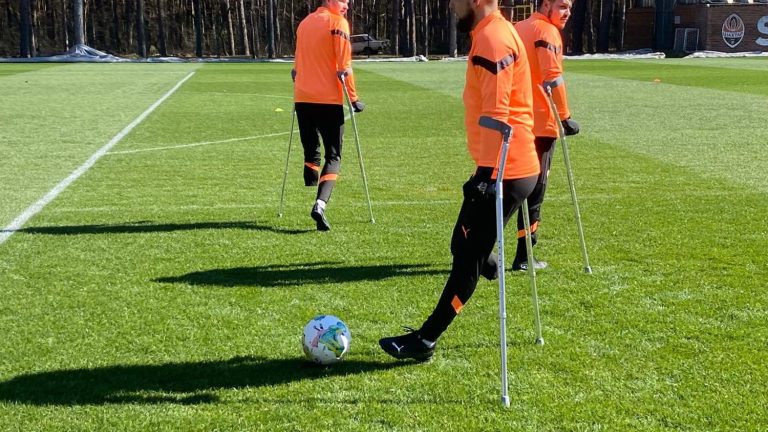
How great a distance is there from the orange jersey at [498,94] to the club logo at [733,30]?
52664 mm

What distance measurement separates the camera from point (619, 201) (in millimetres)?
10781

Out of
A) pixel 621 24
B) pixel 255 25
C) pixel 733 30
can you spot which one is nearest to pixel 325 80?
pixel 733 30

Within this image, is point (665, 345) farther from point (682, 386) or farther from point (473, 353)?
point (473, 353)

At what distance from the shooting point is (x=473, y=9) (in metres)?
5.09

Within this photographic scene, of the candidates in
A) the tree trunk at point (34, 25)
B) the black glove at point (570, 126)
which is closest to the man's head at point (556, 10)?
the black glove at point (570, 126)

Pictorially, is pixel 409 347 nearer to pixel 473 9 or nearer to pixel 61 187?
pixel 473 9

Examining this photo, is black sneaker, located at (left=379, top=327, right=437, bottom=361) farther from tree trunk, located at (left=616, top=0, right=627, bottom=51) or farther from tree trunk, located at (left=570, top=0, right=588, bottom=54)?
tree trunk, located at (left=616, top=0, right=627, bottom=51)

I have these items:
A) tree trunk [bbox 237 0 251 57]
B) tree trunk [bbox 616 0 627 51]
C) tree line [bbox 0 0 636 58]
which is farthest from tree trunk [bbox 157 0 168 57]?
tree trunk [bbox 616 0 627 51]

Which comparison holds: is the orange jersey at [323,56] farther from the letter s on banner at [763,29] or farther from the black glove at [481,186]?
the letter s on banner at [763,29]

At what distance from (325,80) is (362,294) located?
9.71 feet

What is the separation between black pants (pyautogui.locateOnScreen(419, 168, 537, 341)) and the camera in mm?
5320

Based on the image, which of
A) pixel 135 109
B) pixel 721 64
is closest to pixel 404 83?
pixel 135 109

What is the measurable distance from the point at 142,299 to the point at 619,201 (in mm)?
5908

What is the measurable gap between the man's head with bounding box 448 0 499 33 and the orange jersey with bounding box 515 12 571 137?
213cm
